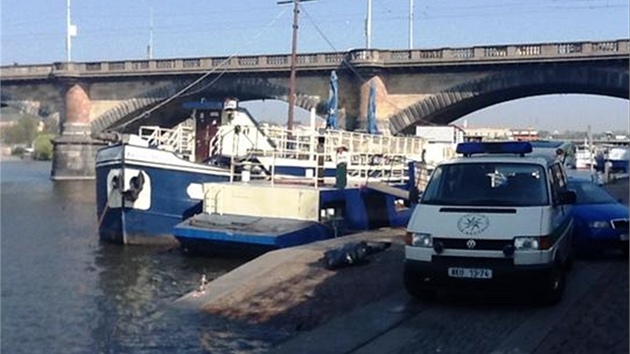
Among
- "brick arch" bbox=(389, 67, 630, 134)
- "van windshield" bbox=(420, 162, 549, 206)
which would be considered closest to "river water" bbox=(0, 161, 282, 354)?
"van windshield" bbox=(420, 162, 549, 206)

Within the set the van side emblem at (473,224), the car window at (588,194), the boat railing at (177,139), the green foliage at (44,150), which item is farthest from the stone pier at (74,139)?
the van side emblem at (473,224)

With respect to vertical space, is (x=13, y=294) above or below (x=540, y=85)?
below

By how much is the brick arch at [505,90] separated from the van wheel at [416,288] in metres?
37.0

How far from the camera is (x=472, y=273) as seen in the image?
1073cm

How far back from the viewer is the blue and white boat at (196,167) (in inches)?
992

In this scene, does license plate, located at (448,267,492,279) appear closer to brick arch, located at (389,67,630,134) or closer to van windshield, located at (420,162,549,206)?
van windshield, located at (420,162,549,206)

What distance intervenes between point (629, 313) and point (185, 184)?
17.0 meters

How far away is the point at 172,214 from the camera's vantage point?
25422mm

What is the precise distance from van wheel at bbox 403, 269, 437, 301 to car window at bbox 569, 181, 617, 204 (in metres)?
5.40

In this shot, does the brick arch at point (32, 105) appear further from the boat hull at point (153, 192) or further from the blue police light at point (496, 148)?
the blue police light at point (496, 148)

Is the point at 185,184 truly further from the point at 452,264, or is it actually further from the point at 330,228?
the point at 452,264

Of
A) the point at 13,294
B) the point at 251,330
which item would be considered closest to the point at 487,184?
the point at 251,330

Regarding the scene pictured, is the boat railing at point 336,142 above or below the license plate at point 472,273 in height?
above

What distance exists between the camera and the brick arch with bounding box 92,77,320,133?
2272 inches
